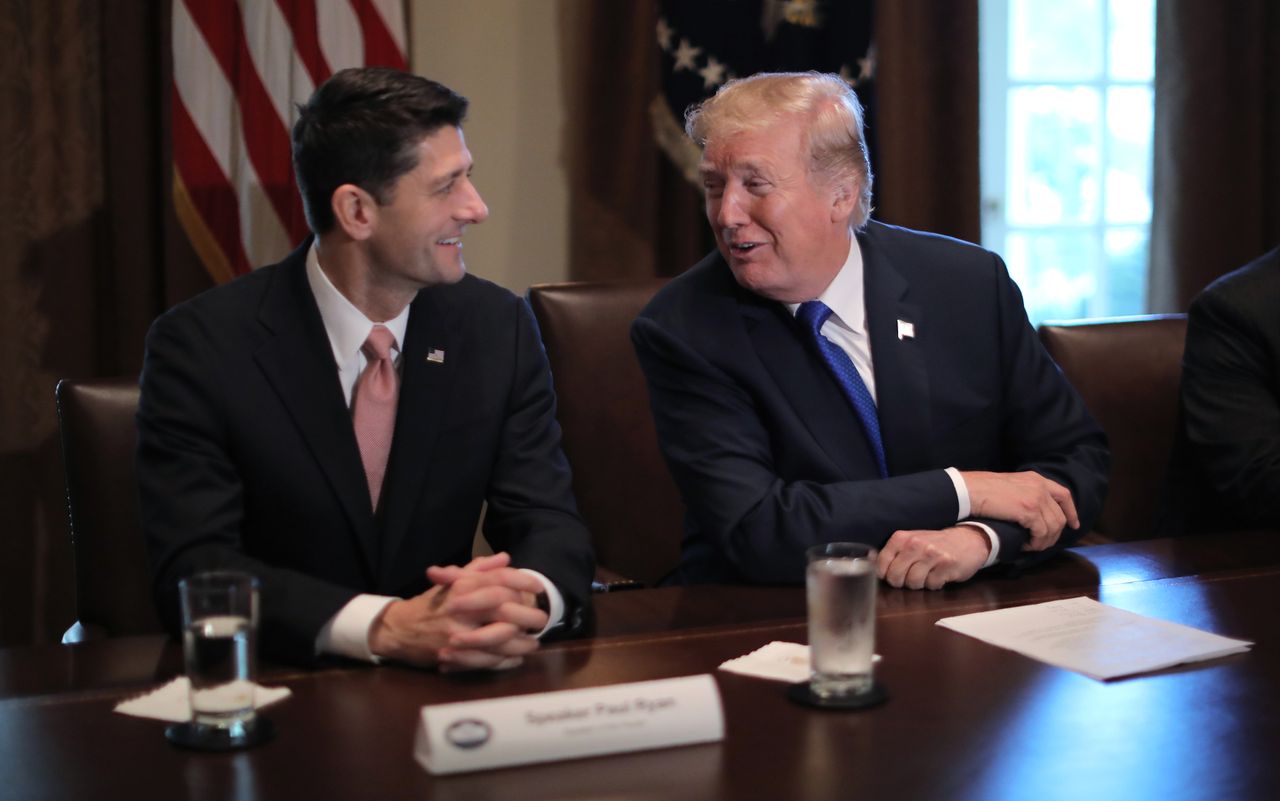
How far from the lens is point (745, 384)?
2355 mm

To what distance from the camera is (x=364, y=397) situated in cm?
214

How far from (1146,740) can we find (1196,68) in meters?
3.15

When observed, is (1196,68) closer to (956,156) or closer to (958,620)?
(956,156)

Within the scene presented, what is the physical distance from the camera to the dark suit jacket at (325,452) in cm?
198

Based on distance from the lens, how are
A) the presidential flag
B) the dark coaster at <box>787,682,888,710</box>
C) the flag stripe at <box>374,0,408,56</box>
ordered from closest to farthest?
1. the dark coaster at <box>787,682,888,710</box>
2. the flag stripe at <box>374,0,408,56</box>
3. the presidential flag

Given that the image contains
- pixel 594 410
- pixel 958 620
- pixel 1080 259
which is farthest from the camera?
pixel 1080 259

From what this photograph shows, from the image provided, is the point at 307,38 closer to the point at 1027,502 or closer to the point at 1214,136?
the point at 1027,502

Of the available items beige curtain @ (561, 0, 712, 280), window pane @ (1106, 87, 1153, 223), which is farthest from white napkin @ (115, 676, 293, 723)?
window pane @ (1106, 87, 1153, 223)

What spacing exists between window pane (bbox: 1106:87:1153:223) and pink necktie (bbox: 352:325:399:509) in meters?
2.88

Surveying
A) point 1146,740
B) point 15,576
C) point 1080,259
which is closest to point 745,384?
point 1146,740

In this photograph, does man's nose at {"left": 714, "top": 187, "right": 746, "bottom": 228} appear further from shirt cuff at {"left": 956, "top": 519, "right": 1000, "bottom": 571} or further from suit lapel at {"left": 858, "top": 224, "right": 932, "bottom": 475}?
shirt cuff at {"left": 956, "top": 519, "right": 1000, "bottom": 571}

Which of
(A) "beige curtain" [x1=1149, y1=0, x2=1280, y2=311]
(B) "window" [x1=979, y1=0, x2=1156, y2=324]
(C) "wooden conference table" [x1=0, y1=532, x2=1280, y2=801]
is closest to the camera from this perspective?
(C) "wooden conference table" [x1=0, y1=532, x2=1280, y2=801]

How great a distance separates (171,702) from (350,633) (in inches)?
9.0

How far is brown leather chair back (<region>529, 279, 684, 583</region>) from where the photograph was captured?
2.73 meters
